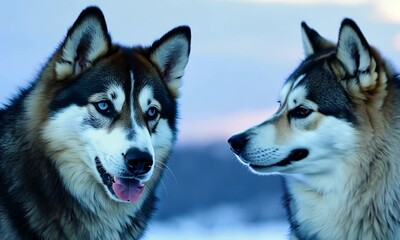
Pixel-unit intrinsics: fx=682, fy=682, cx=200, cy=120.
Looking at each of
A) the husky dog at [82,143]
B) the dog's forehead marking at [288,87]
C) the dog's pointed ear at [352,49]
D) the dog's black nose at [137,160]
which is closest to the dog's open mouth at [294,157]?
the dog's forehead marking at [288,87]

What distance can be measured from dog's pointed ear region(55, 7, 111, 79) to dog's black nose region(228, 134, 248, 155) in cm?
114

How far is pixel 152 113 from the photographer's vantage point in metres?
4.95

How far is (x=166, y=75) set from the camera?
5.41 m

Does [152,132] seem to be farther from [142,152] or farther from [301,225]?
[301,225]

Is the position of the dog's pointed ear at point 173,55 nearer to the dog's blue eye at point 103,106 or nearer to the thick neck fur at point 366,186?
the dog's blue eye at point 103,106

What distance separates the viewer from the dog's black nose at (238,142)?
5012 mm

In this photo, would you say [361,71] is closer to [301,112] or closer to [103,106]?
[301,112]

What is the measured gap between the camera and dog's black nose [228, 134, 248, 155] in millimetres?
5012

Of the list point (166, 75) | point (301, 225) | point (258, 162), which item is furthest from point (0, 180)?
point (301, 225)

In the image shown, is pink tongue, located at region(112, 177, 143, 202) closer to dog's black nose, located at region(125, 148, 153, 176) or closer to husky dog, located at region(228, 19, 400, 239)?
dog's black nose, located at region(125, 148, 153, 176)

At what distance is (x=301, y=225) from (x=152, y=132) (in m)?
1.32

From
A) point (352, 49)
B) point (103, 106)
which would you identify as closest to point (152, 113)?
point (103, 106)

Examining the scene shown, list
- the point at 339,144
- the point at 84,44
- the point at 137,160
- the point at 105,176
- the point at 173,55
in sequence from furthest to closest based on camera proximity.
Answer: the point at 173,55
the point at 84,44
the point at 339,144
the point at 105,176
the point at 137,160

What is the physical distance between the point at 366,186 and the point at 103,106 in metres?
1.90
